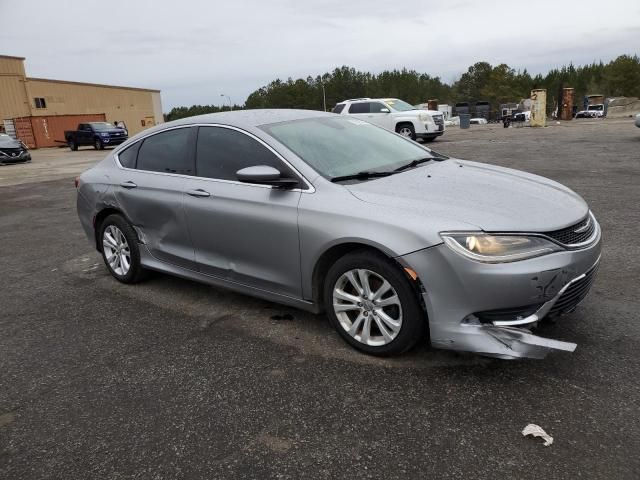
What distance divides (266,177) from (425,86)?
125m

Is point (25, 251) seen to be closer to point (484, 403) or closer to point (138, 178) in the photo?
point (138, 178)

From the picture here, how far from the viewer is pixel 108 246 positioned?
5.13 metres

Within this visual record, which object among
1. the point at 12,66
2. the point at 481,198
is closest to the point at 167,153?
the point at 481,198

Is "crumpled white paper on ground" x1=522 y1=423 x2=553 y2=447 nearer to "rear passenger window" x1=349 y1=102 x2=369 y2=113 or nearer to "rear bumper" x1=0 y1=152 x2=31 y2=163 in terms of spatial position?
"rear passenger window" x1=349 y1=102 x2=369 y2=113

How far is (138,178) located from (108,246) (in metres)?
0.91

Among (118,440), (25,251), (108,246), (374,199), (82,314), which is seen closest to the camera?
(118,440)

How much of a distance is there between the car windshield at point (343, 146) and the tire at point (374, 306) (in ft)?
2.35

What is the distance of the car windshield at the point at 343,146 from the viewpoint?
368cm

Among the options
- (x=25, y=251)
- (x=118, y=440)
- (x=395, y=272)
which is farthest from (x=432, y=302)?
(x=25, y=251)

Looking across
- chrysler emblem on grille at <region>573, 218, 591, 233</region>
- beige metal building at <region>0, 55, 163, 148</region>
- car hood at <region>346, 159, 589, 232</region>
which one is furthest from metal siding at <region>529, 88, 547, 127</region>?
beige metal building at <region>0, 55, 163, 148</region>

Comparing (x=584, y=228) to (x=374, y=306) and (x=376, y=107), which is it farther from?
(x=376, y=107)

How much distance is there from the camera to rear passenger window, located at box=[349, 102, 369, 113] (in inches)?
772

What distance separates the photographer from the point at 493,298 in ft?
9.12

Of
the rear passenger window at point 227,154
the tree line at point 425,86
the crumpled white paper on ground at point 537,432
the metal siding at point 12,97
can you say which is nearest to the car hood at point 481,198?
the rear passenger window at point 227,154
